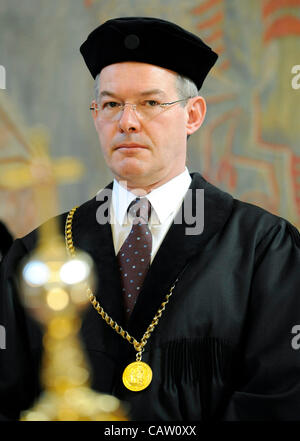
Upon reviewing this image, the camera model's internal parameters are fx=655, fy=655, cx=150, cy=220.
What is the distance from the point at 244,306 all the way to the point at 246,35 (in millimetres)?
1994

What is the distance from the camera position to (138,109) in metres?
2.02

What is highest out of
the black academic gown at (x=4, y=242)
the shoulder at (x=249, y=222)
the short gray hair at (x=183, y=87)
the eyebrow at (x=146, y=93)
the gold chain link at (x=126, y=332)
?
the short gray hair at (x=183, y=87)

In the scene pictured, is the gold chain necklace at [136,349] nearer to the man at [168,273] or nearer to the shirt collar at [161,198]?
the man at [168,273]

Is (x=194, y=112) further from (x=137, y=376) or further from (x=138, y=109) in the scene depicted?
(x=137, y=376)

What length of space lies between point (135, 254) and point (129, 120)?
16.6 inches

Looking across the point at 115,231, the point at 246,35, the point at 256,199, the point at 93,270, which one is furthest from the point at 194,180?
the point at 246,35

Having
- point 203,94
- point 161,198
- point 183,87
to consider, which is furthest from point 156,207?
point 203,94

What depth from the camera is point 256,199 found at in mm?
3430

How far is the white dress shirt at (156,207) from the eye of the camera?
2.12 meters

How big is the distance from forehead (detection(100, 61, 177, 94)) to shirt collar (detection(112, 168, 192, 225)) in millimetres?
303

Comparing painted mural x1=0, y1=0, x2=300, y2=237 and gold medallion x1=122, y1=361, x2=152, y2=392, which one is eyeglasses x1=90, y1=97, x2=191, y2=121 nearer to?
gold medallion x1=122, y1=361, x2=152, y2=392

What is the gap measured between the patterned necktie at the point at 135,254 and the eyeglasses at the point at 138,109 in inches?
11.1

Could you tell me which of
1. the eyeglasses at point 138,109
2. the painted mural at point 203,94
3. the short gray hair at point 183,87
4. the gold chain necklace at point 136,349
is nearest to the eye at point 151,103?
the eyeglasses at point 138,109
